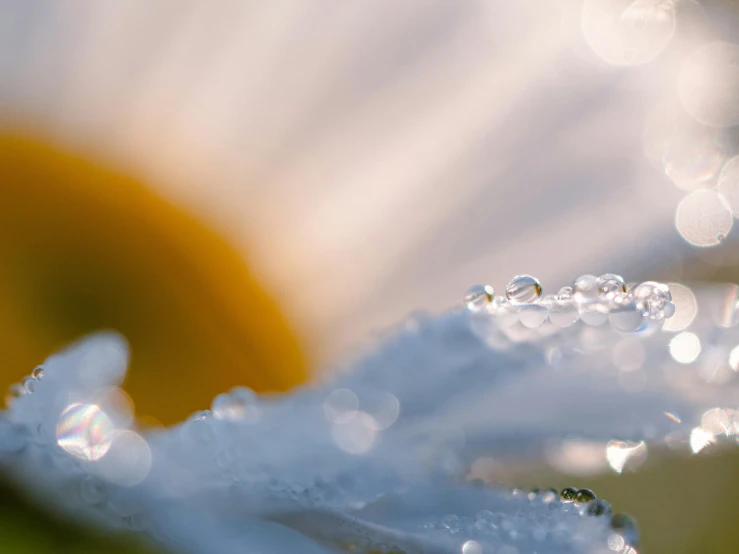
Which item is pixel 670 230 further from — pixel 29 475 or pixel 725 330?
pixel 29 475

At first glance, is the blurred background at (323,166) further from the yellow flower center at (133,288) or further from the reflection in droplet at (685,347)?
the reflection in droplet at (685,347)

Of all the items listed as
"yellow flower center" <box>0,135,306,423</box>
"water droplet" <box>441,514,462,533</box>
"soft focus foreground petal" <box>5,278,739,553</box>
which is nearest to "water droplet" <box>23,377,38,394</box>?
"soft focus foreground petal" <box>5,278,739,553</box>

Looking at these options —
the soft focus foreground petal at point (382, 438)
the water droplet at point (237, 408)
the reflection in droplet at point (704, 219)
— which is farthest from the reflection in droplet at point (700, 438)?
the reflection in droplet at point (704, 219)

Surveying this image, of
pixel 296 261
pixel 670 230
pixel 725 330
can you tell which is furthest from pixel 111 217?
pixel 725 330

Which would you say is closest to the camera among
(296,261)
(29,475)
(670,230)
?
(29,475)

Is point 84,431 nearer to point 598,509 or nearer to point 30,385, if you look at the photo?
point 30,385

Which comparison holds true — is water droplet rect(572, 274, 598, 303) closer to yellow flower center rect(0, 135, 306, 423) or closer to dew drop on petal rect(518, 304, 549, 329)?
dew drop on petal rect(518, 304, 549, 329)
